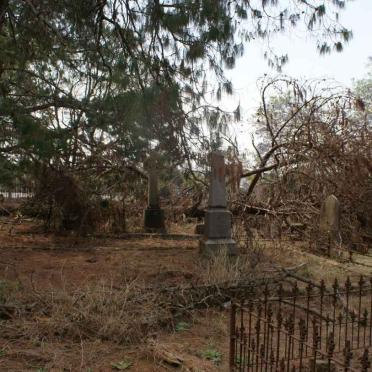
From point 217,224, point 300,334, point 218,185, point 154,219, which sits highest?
point 218,185

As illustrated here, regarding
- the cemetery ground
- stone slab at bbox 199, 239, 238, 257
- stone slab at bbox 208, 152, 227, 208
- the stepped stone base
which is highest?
stone slab at bbox 208, 152, 227, 208

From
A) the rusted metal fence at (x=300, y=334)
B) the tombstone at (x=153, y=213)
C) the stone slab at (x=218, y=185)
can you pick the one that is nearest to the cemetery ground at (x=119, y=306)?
the rusted metal fence at (x=300, y=334)

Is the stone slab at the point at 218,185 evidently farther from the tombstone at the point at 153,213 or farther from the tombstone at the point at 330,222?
the tombstone at the point at 153,213

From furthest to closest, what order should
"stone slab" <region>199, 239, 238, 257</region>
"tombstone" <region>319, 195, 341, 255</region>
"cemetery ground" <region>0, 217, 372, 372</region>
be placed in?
"tombstone" <region>319, 195, 341, 255</region>, "stone slab" <region>199, 239, 238, 257</region>, "cemetery ground" <region>0, 217, 372, 372</region>

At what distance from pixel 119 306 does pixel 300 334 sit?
8.33ft

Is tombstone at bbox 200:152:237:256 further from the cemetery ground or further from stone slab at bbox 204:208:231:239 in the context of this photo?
the cemetery ground

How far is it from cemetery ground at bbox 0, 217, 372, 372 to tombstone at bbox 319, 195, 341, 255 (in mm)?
940

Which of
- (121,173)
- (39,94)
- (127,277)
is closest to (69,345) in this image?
(127,277)

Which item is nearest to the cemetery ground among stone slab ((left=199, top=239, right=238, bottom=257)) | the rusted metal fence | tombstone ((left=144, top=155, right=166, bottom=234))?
stone slab ((left=199, top=239, right=238, bottom=257))

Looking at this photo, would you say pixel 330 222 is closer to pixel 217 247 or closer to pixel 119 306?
pixel 217 247

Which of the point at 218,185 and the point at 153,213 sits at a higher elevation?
the point at 218,185

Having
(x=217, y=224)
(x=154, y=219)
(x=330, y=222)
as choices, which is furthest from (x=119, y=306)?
(x=154, y=219)

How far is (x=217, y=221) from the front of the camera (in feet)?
28.5

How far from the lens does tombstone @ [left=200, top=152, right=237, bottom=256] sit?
8.54 meters
